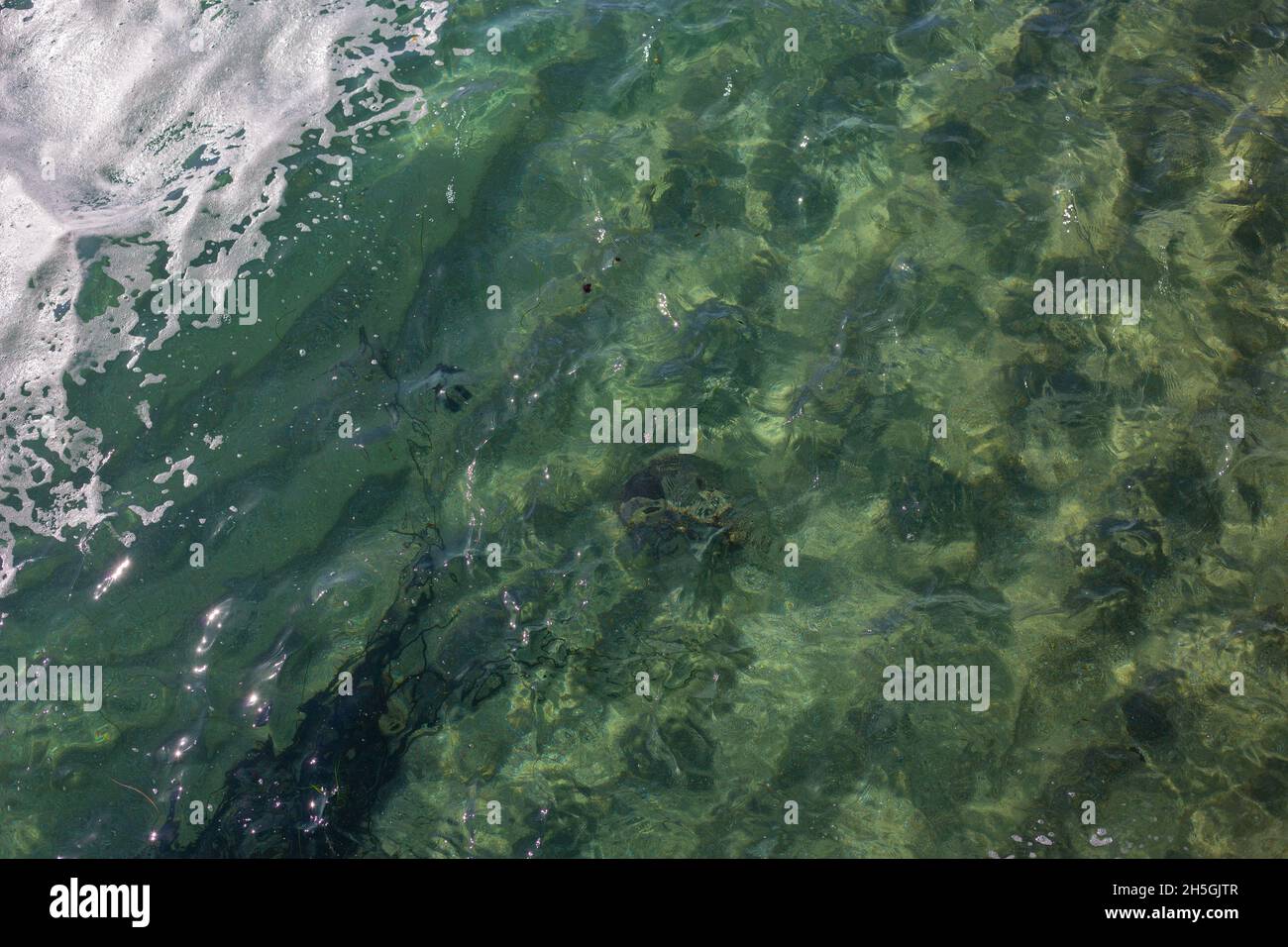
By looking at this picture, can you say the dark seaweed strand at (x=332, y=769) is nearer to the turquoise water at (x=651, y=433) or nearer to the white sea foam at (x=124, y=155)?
the turquoise water at (x=651, y=433)

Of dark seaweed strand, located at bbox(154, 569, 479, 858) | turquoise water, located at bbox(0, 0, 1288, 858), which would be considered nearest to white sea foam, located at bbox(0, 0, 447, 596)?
turquoise water, located at bbox(0, 0, 1288, 858)

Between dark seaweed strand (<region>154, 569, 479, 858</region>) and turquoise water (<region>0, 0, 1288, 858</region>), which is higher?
turquoise water (<region>0, 0, 1288, 858</region>)

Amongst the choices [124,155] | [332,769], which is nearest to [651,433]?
[332,769]

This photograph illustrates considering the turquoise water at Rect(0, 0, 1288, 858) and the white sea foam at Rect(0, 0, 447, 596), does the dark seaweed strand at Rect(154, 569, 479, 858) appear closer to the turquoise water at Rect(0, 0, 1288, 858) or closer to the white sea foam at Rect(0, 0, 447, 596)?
the turquoise water at Rect(0, 0, 1288, 858)

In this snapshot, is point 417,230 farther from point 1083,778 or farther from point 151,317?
point 1083,778

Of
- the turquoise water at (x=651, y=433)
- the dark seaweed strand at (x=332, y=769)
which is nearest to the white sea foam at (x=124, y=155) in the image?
the turquoise water at (x=651, y=433)

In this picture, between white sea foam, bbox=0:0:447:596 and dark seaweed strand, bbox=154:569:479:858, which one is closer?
dark seaweed strand, bbox=154:569:479:858
